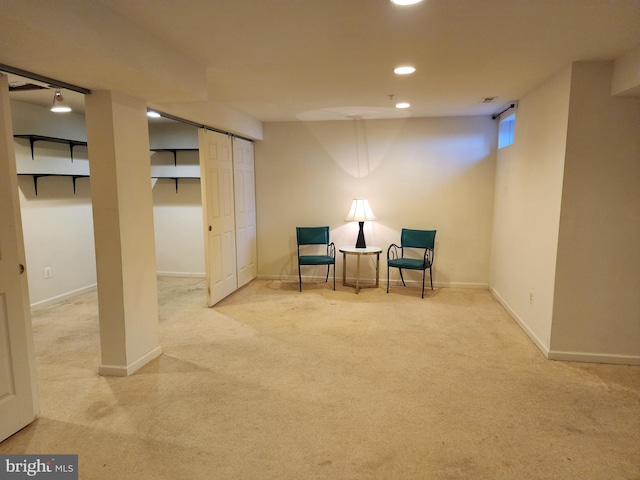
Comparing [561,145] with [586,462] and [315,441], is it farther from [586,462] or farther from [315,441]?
[315,441]

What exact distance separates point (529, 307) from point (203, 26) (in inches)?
134

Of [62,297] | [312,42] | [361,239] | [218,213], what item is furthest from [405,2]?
[62,297]

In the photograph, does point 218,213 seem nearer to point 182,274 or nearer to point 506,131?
point 182,274

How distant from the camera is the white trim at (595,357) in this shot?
9.85ft

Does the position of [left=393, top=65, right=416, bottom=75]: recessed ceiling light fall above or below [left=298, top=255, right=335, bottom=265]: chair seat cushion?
above

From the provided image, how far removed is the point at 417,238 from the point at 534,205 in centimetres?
175

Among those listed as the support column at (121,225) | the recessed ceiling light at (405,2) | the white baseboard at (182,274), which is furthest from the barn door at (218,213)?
the recessed ceiling light at (405,2)

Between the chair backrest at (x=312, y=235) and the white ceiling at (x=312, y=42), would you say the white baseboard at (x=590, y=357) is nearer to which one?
the white ceiling at (x=312, y=42)

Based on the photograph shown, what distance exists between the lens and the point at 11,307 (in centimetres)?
215

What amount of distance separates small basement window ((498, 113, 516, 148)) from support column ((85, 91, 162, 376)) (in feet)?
12.5

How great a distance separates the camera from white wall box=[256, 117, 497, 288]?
510 centimetres

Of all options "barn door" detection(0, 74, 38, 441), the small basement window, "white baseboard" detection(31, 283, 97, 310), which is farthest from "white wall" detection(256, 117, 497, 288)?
"barn door" detection(0, 74, 38, 441)

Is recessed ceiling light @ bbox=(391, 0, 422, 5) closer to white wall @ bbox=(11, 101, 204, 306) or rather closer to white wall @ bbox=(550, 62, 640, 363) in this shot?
white wall @ bbox=(550, 62, 640, 363)

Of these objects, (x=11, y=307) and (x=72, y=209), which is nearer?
(x=11, y=307)
